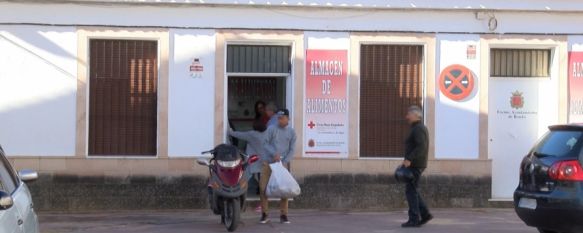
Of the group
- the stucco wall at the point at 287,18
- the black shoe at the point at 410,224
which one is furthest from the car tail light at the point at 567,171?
the stucco wall at the point at 287,18

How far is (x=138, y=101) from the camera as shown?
15.2 meters

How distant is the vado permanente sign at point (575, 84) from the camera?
1581 centimetres

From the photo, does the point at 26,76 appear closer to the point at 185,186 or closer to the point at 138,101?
the point at 138,101

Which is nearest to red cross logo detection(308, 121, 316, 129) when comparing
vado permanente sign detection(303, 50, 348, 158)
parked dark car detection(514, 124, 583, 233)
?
vado permanente sign detection(303, 50, 348, 158)

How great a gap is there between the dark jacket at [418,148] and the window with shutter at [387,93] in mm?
2893

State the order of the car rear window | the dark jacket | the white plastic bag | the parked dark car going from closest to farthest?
the parked dark car → the car rear window → the dark jacket → the white plastic bag

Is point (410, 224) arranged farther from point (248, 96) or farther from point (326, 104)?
Answer: point (248, 96)

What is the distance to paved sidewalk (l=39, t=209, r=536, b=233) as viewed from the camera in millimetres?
12805

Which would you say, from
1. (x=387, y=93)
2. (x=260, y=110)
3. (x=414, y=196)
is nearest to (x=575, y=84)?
(x=387, y=93)

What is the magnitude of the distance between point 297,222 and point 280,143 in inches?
46.7

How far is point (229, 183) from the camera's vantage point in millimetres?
12281

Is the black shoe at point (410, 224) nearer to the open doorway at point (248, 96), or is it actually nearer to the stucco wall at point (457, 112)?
the stucco wall at point (457, 112)

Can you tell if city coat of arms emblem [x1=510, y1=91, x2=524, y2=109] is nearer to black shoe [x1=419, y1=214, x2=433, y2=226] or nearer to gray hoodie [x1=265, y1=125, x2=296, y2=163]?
black shoe [x1=419, y1=214, x2=433, y2=226]

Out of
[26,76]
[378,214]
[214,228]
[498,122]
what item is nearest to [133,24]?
[26,76]
